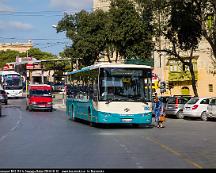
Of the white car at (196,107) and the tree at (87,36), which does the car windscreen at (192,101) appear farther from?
the tree at (87,36)

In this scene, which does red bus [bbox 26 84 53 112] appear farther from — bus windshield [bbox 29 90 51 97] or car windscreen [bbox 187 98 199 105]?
car windscreen [bbox 187 98 199 105]

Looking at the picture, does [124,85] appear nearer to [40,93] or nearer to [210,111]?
[210,111]

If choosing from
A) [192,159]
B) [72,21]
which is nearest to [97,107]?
[192,159]

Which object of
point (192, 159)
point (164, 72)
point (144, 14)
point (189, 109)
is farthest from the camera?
point (164, 72)

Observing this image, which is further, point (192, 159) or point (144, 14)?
point (144, 14)

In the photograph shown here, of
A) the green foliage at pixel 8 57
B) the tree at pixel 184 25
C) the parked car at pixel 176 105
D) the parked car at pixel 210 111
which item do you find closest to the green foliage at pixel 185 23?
the tree at pixel 184 25

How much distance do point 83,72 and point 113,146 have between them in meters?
12.0

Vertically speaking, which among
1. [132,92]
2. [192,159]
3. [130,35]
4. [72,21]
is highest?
[72,21]

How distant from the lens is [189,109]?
33625 mm

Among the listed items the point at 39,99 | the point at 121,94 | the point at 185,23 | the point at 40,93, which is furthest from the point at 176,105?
the point at 40,93

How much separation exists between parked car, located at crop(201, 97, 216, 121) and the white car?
0.89 ft

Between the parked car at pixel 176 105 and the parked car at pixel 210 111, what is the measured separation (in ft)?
8.69

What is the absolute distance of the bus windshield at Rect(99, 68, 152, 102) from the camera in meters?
23.8

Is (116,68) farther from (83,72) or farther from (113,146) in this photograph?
(113,146)
